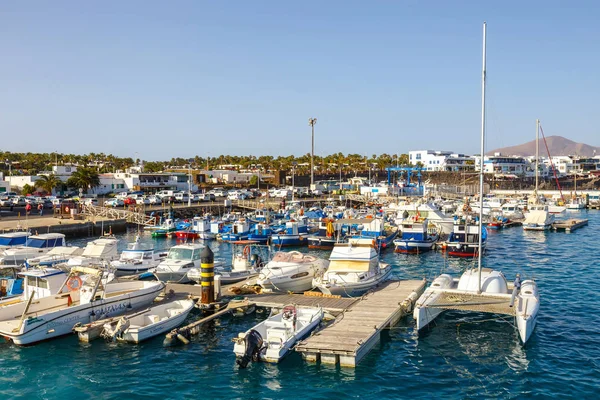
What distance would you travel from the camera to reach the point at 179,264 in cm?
3400

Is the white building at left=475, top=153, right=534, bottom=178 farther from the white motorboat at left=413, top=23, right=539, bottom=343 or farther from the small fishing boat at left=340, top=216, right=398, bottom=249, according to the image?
the white motorboat at left=413, top=23, right=539, bottom=343

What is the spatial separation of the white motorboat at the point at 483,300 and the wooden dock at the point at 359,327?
1372 mm

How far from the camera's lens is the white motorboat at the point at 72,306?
22297 millimetres

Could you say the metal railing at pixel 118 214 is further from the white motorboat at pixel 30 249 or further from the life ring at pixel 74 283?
the life ring at pixel 74 283

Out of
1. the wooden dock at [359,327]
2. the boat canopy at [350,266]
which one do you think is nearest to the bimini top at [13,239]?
the boat canopy at [350,266]

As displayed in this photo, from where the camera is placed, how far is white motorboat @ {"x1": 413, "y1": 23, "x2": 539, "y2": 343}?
23.1 metres

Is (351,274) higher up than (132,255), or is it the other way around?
(351,274)

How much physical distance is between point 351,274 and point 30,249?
1048 inches

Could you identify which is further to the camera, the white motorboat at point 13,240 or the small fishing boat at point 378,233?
the small fishing boat at point 378,233

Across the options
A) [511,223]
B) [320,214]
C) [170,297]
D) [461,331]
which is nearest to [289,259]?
[170,297]

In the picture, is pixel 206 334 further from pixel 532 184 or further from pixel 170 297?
pixel 532 184

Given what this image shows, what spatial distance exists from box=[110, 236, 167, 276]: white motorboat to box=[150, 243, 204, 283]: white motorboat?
3.11m

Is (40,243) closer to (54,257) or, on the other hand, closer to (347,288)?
(54,257)

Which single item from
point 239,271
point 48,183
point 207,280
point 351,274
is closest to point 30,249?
point 239,271
